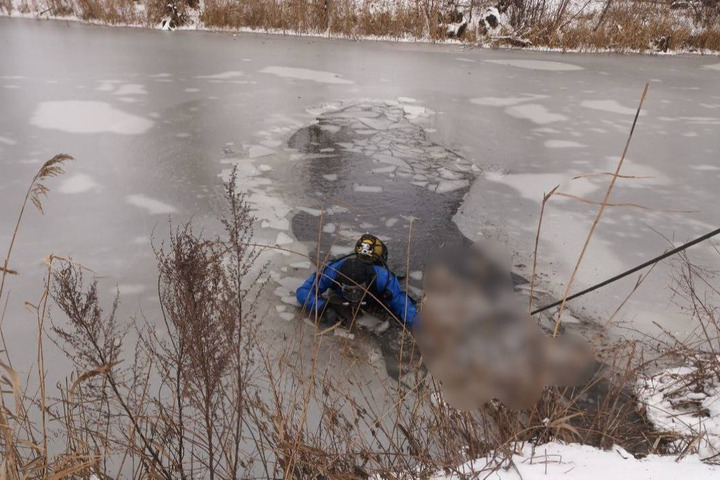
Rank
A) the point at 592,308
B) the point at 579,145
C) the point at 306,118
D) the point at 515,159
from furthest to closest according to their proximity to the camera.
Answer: the point at 306,118 < the point at 579,145 < the point at 515,159 < the point at 592,308

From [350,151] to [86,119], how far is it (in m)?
2.48

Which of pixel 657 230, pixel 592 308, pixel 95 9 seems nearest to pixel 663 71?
pixel 657 230

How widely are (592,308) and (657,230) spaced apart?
1.17 meters

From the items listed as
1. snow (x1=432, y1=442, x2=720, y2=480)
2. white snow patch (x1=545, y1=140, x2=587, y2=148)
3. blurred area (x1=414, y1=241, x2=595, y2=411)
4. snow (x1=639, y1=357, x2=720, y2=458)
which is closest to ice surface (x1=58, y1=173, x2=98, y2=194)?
blurred area (x1=414, y1=241, x2=595, y2=411)

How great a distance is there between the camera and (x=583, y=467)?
4.09 feet

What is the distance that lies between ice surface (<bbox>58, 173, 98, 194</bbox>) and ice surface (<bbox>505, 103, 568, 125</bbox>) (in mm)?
4192

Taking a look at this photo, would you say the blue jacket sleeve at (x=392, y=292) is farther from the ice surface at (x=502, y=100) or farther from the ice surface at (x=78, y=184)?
the ice surface at (x=502, y=100)

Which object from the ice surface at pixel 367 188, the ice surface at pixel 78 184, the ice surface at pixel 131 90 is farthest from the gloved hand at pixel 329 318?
the ice surface at pixel 131 90

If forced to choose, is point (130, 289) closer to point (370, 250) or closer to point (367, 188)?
point (370, 250)

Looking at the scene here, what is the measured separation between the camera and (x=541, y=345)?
4.69ft

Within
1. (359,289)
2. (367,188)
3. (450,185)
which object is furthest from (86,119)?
(359,289)

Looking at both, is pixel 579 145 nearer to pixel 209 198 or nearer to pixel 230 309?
pixel 209 198

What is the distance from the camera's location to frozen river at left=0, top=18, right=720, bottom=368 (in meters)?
3.34

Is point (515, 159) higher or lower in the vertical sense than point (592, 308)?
higher
